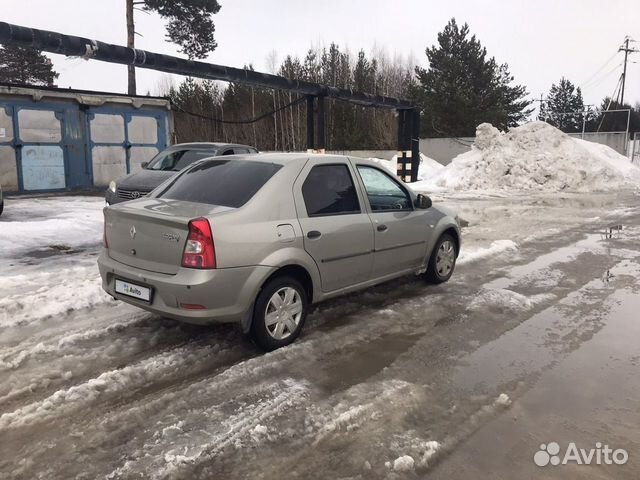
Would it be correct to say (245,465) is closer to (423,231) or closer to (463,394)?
(463,394)

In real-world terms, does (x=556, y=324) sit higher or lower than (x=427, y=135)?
lower

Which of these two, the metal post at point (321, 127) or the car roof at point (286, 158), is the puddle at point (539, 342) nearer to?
the car roof at point (286, 158)

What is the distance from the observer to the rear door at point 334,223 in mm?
4594

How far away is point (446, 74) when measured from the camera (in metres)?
38.3

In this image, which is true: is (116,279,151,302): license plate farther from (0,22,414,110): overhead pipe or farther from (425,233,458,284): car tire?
(0,22,414,110): overhead pipe

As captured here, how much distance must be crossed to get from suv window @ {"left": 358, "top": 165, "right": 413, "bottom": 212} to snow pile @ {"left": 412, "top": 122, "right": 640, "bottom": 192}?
1580 centimetres

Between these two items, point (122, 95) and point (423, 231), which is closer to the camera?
point (423, 231)

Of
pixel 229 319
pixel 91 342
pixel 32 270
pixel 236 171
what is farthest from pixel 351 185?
pixel 32 270

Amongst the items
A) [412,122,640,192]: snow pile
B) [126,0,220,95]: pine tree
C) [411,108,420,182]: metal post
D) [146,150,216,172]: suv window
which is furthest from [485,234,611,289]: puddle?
[126,0,220,95]: pine tree

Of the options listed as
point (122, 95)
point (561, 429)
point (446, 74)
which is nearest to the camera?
point (561, 429)

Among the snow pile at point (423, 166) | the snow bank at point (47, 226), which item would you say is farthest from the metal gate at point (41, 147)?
the snow pile at point (423, 166)

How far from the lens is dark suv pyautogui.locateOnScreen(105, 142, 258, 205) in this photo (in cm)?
982

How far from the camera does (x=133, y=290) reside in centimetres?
423

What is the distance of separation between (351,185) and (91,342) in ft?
9.22
